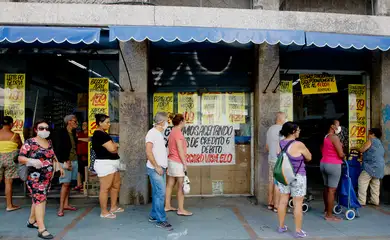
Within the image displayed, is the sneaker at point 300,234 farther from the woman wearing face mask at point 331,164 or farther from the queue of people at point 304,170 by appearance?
the woman wearing face mask at point 331,164

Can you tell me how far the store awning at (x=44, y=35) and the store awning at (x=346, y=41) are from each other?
382 centimetres

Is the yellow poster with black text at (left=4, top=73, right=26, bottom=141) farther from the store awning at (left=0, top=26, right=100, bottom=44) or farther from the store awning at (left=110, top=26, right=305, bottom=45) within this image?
the store awning at (left=110, top=26, right=305, bottom=45)

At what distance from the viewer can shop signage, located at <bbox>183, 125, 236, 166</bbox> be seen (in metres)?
7.58

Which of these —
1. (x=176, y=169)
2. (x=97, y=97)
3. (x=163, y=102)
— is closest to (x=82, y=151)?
(x=97, y=97)

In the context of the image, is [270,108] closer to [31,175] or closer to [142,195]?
[142,195]

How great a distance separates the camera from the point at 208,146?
7594 millimetres

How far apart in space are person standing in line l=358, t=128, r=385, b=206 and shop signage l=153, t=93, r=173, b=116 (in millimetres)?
4346

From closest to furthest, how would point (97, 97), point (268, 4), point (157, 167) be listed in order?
point (157, 167), point (268, 4), point (97, 97)

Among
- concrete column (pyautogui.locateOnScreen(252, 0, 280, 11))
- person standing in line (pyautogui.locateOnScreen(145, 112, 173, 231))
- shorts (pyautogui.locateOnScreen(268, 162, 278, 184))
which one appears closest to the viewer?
person standing in line (pyautogui.locateOnScreen(145, 112, 173, 231))

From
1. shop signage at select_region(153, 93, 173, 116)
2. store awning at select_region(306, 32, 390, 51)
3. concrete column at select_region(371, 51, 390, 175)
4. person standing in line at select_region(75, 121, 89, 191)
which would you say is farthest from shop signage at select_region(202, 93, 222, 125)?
concrete column at select_region(371, 51, 390, 175)

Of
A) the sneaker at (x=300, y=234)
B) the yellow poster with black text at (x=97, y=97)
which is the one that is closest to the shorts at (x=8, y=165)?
the yellow poster with black text at (x=97, y=97)

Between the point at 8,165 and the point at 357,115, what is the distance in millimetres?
8016

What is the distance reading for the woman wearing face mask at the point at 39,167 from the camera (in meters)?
4.70

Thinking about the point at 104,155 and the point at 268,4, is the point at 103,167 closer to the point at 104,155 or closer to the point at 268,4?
the point at 104,155
